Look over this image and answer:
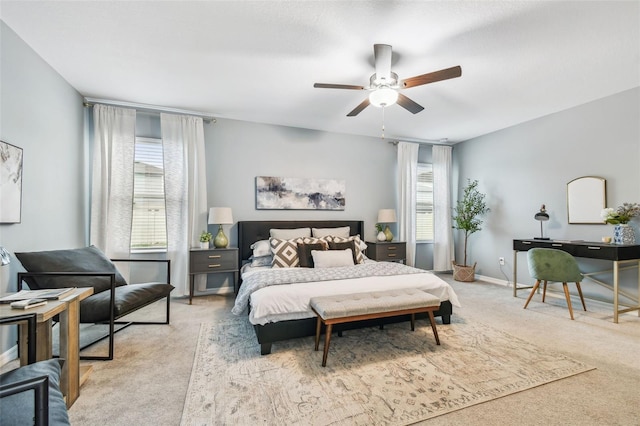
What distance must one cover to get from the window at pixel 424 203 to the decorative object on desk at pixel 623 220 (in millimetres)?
2659

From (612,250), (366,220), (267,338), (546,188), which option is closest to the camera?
(267,338)

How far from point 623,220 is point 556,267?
3.18 ft

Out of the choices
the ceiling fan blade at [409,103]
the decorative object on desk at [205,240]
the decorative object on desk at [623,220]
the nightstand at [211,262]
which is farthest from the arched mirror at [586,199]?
the decorative object on desk at [205,240]

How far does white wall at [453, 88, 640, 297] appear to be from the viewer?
11.4ft

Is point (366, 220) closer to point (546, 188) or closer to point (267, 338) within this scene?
point (546, 188)

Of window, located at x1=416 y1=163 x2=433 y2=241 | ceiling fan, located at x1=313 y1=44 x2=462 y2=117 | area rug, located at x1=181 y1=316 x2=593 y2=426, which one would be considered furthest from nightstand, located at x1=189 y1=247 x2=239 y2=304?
window, located at x1=416 y1=163 x2=433 y2=241

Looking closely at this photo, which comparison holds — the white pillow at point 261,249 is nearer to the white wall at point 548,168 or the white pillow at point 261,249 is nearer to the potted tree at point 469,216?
the potted tree at point 469,216

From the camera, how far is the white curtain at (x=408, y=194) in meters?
5.39

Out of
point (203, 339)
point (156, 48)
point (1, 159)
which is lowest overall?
point (203, 339)

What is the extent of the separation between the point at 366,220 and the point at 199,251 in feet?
9.70

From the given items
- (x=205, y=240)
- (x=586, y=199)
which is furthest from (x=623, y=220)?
(x=205, y=240)

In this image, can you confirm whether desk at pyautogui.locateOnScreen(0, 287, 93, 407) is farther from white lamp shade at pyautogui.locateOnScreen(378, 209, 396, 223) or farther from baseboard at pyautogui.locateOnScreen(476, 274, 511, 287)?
baseboard at pyautogui.locateOnScreen(476, 274, 511, 287)

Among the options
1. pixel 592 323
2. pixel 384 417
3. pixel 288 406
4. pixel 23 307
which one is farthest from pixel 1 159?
pixel 592 323

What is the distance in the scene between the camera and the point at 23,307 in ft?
5.16
